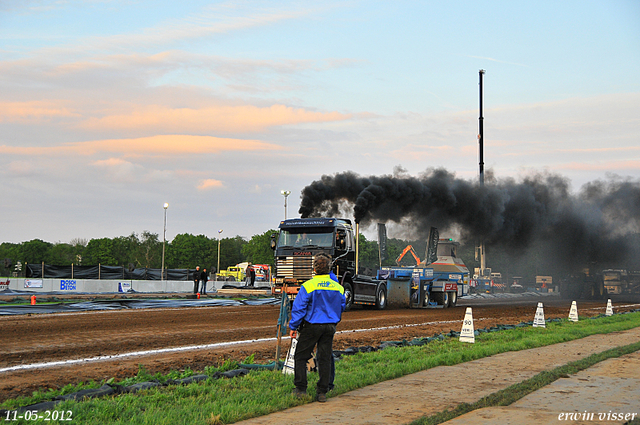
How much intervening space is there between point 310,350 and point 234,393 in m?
1.07

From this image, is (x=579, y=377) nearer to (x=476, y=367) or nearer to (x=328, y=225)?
(x=476, y=367)

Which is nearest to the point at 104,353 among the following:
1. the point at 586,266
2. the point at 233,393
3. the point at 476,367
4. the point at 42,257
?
the point at 233,393

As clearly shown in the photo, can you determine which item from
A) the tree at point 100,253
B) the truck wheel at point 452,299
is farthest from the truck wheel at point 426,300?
the tree at point 100,253

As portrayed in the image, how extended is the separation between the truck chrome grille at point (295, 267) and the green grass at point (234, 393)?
10544mm

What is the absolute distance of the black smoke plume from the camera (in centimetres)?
3373

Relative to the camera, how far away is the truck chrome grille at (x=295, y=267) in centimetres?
2281

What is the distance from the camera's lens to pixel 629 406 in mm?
7023

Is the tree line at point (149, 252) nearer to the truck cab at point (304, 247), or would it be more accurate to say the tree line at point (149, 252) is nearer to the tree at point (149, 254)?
the tree at point (149, 254)

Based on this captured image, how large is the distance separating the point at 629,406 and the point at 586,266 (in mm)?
45929

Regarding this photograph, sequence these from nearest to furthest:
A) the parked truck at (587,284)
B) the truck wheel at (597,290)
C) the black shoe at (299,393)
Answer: the black shoe at (299,393), the truck wheel at (597,290), the parked truck at (587,284)

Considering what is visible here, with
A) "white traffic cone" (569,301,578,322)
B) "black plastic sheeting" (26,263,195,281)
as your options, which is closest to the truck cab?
"white traffic cone" (569,301,578,322)

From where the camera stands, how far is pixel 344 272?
78.2ft

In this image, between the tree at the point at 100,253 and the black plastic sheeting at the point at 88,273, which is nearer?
the black plastic sheeting at the point at 88,273

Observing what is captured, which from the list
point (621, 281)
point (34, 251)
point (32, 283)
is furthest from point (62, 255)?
point (621, 281)
